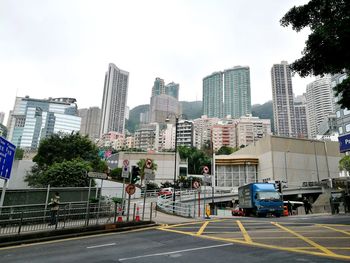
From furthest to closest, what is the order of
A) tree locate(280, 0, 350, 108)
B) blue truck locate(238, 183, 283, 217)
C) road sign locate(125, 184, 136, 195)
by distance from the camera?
blue truck locate(238, 183, 283, 217) → road sign locate(125, 184, 136, 195) → tree locate(280, 0, 350, 108)

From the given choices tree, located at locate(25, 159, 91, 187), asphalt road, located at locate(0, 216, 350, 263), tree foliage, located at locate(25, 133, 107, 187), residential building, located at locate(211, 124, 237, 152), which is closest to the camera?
asphalt road, located at locate(0, 216, 350, 263)

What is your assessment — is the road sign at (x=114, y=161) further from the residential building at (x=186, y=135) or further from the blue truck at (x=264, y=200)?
the residential building at (x=186, y=135)

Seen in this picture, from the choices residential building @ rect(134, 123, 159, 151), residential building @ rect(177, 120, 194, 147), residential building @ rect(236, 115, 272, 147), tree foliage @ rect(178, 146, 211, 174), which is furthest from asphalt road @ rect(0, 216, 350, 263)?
residential building @ rect(236, 115, 272, 147)

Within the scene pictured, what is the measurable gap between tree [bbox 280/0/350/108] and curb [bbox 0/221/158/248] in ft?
37.0

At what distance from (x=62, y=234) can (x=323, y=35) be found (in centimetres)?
1331

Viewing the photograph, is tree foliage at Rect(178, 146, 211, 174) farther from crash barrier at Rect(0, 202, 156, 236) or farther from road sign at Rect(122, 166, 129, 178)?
road sign at Rect(122, 166, 129, 178)

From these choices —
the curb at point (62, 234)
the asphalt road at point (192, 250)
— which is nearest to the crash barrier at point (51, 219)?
the curb at point (62, 234)

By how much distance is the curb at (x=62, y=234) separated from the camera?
1077 centimetres

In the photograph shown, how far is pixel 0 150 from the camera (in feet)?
37.6

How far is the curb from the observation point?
1077cm

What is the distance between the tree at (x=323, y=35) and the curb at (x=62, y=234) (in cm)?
1128

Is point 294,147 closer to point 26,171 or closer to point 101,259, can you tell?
point 26,171

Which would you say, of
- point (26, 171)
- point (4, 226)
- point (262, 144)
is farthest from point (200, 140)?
point (4, 226)

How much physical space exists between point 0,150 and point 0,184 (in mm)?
25479
